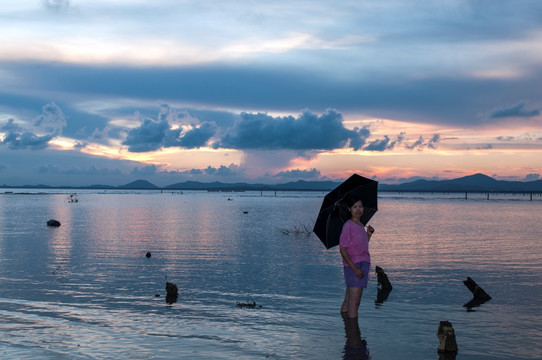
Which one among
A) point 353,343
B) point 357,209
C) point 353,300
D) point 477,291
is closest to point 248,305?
point 353,300

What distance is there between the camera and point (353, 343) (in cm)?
1298

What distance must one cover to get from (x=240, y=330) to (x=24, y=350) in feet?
17.6

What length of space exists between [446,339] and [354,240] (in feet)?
10.2

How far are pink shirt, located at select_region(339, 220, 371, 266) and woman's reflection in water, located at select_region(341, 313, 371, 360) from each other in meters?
2.18

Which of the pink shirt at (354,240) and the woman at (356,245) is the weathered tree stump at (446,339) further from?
the pink shirt at (354,240)

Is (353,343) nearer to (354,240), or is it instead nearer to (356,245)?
(356,245)

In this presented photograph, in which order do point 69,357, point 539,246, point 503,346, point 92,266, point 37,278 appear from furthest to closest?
point 539,246, point 92,266, point 37,278, point 503,346, point 69,357

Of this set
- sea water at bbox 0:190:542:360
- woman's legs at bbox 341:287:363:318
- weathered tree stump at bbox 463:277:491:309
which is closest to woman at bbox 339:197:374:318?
woman's legs at bbox 341:287:363:318

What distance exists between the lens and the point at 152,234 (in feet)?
160

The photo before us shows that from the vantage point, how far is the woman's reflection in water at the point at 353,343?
11997mm

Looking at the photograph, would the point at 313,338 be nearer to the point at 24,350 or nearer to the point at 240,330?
the point at 240,330

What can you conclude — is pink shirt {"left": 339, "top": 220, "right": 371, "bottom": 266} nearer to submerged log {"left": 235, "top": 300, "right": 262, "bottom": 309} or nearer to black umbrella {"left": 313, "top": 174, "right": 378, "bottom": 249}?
black umbrella {"left": 313, "top": 174, "right": 378, "bottom": 249}

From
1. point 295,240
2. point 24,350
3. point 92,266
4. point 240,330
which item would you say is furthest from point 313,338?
point 295,240

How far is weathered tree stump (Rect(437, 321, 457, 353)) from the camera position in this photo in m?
12.1
